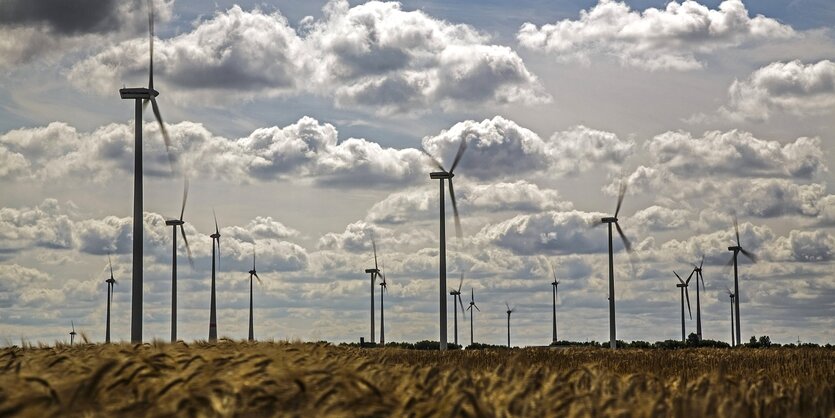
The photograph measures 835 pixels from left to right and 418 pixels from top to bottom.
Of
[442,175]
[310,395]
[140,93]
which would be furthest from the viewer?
[442,175]

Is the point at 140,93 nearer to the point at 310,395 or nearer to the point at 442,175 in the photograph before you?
the point at 442,175

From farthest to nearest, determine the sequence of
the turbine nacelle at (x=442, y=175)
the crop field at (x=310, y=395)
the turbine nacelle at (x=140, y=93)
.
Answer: the turbine nacelle at (x=442, y=175), the turbine nacelle at (x=140, y=93), the crop field at (x=310, y=395)

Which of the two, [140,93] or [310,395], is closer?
[310,395]

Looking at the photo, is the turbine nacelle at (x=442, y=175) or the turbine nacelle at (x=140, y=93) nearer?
the turbine nacelle at (x=140, y=93)

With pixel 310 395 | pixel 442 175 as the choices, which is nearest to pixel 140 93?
pixel 442 175

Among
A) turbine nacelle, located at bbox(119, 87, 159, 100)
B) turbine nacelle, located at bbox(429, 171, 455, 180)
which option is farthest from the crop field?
turbine nacelle, located at bbox(429, 171, 455, 180)

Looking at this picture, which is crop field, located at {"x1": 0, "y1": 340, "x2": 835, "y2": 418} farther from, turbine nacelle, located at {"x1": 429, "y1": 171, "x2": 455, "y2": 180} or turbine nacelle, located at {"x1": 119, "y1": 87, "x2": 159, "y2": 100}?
turbine nacelle, located at {"x1": 429, "y1": 171, "x2": 455, "y2": 180}

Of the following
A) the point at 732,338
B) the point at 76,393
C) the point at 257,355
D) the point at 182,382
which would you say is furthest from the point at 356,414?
the point at 732,338

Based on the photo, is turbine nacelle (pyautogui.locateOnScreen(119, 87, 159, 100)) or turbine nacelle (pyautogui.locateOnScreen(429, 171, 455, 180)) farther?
turbine nacelle (pyautogui.locateOnScreen(429, 171, 455, 180))

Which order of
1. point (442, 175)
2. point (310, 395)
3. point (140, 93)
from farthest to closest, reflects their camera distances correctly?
point (442, 175) → point (140, 93) → point (310, 395)

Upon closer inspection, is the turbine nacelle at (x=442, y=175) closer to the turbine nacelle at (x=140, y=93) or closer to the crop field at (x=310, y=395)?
the turbine nacelle at (x=140, y=93)

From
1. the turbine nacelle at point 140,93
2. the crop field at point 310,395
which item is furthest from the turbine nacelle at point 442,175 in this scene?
the crop field at point 310,395

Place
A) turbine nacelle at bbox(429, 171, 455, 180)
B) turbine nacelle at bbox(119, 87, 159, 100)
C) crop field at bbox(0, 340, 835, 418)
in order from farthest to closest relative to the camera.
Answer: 1. turbine nacelle at bbox(429, 171, 455, 180)
2. turbine nacelle at bbox(119, 87, 159, 100)
3. crop field at bbox(0, 340, 835, 418)

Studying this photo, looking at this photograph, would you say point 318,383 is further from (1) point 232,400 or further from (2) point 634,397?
(2) point 634,397
